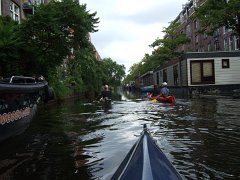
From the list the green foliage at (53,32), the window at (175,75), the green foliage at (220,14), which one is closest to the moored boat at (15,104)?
the green foliage at (53,32)

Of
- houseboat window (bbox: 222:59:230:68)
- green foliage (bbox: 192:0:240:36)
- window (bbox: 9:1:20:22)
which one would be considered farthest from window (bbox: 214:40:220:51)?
window (bbox: 9:1:20:22)

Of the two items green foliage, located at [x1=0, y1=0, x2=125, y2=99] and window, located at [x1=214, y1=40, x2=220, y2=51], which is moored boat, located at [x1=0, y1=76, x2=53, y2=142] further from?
window, located at [x1=214, y1=40, x2=220, y2=51]

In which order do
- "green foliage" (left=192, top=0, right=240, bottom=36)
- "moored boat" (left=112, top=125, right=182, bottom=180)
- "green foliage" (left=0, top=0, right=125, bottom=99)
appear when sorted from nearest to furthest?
"moored boat" (left=112, top=125, right=182, bottom=180)
"green foliage" (left=0, top=0, right=125, bottom=99)
"green foliage" (left=192, top=0, right=240, bottom=36)

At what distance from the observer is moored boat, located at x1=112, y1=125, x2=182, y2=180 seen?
300 cm

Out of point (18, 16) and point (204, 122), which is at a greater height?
point (18, 16)

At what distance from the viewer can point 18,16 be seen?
96.9 feet

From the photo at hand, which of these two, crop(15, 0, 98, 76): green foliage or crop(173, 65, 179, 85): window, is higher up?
crop(15, 0, 98, 76): green foliage

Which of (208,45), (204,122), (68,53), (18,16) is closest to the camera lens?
(204,122)

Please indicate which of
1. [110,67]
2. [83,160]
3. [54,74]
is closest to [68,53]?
[54,74]

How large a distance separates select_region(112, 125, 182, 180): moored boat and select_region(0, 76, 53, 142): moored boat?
464cm

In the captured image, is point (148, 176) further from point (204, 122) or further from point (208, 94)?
point (208, 94)

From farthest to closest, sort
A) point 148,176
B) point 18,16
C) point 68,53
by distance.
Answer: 1. point 18,16
2. point 68,53
3. point 148,176

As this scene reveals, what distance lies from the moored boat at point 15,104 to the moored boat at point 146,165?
4.64 metres

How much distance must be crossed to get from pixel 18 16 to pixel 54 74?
26.6ft
